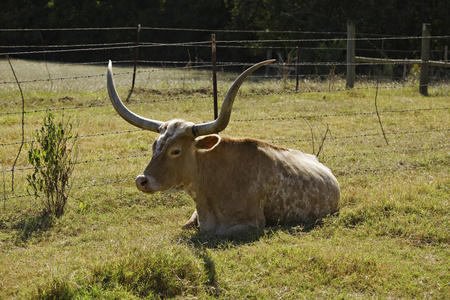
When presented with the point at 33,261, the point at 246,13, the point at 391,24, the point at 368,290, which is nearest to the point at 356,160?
the point at 368,290

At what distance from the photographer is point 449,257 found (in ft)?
16.4

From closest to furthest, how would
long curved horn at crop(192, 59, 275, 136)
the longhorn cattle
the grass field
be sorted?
the grass field, long curved horn at crop(192, 59, 275, 136), the longhorn cattle

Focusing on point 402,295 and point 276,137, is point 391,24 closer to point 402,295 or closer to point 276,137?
point 276,137

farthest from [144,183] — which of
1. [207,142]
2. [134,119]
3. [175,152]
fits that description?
[134,119]

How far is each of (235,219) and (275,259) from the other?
40.0 inches

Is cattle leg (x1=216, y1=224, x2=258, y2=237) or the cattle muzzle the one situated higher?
the cattle muzzle

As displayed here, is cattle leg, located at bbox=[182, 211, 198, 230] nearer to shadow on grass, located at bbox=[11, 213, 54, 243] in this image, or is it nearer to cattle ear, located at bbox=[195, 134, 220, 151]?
cattle ear, located at bbox=[195, 134, 220, 151]

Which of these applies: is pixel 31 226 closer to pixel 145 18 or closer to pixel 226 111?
pixel 226 111

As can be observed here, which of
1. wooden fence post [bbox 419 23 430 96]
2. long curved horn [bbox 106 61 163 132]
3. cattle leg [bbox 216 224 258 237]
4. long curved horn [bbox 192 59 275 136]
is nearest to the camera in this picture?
long curved horn [bbox 192 59 275 136]

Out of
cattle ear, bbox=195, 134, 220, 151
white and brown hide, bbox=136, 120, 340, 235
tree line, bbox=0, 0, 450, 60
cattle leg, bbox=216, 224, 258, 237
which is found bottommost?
cattle leg, bbox=216, 224, 258, 237

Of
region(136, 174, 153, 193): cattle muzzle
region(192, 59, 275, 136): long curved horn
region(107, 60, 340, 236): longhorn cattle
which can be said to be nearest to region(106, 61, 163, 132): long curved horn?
region(107, 60, 340, 236): longhorn cattle

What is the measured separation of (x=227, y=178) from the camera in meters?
5.88

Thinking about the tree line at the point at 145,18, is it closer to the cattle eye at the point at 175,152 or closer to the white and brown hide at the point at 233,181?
the white and brown hide at the point at 233,181

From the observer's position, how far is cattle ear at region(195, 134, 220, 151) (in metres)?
5.61
